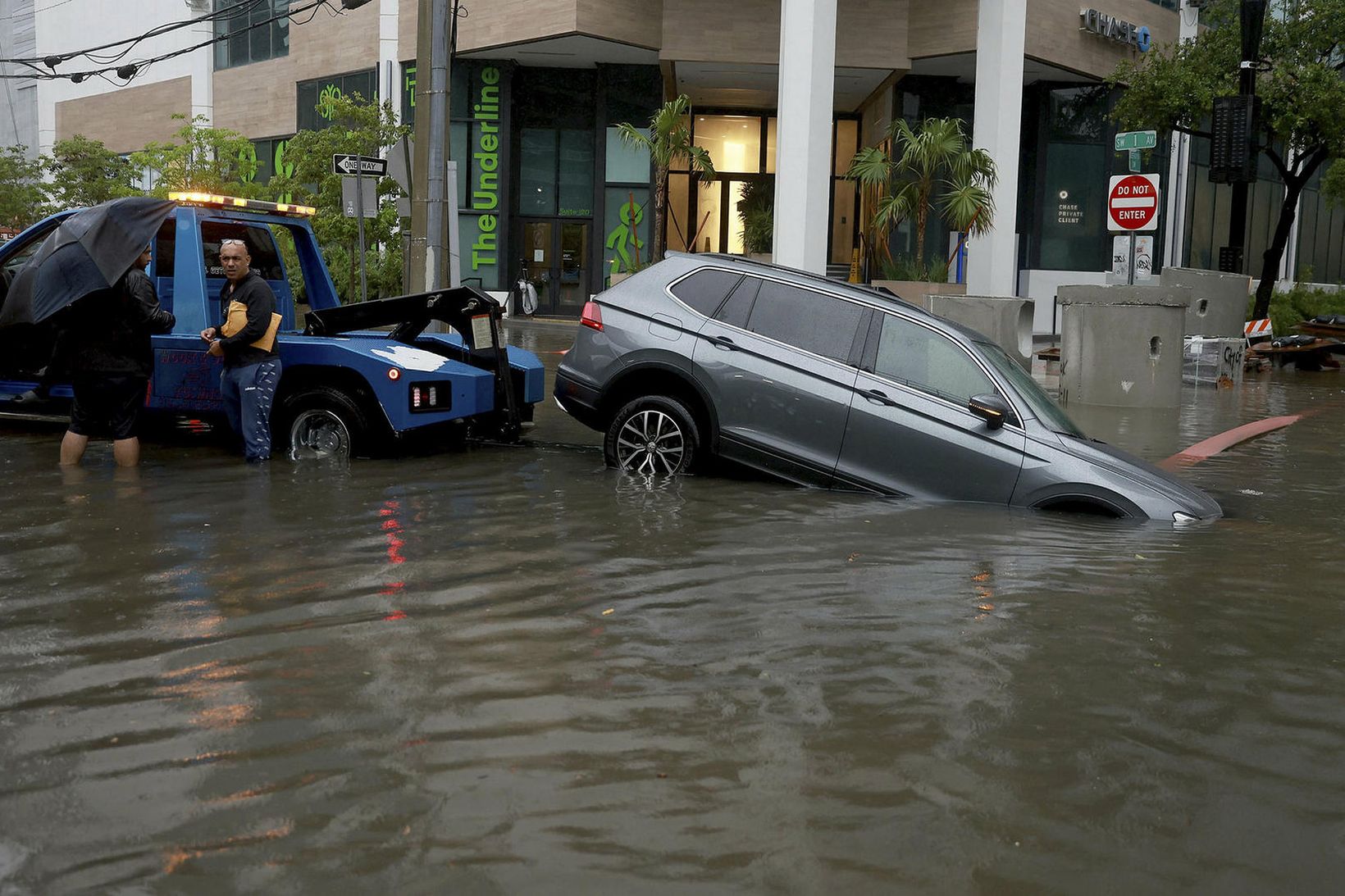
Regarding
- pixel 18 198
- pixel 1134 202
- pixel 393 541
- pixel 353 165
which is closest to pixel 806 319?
pixel 393 541

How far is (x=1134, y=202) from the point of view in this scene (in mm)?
17484

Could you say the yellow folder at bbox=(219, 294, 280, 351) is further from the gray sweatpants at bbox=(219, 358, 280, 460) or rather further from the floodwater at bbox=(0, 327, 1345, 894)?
the floodwater at bbox=(0, 327, 1345, 894)

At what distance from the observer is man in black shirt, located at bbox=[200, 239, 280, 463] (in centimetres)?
1016

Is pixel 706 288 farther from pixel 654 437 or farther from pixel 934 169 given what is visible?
pixel 934 169

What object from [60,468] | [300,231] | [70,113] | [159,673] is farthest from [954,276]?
[70,113]

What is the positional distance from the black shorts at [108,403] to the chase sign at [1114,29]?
95.2 feet

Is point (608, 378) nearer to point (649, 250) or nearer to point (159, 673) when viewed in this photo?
point (159, 673)

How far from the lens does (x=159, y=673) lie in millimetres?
5129

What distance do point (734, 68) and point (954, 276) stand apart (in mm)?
7448

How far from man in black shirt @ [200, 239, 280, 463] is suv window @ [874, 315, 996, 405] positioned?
4.33 metres

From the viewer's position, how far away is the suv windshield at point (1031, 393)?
9133 millimetres

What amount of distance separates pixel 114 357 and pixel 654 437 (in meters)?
3.74

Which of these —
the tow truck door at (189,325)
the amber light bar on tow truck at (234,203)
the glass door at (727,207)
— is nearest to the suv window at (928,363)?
the amber light bar on tow truck at (234,203)

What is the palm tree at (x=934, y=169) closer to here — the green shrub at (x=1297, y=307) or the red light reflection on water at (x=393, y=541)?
the green shrub at (x=1297, y=307)
